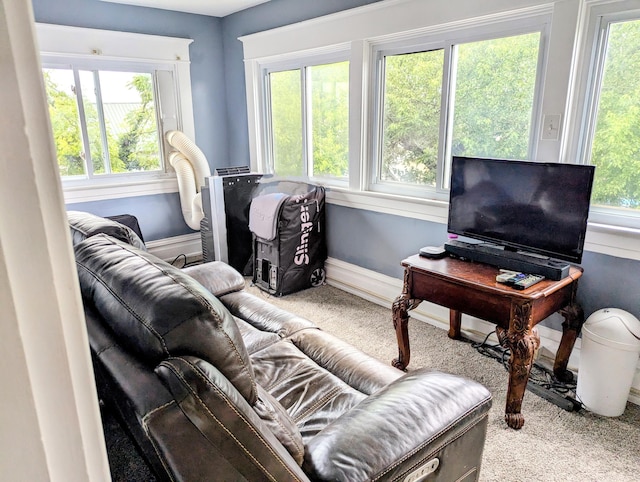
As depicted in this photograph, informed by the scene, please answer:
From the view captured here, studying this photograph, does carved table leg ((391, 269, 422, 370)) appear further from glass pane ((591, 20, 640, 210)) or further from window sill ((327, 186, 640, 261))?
glass pane ((591, 20, 640, 210))

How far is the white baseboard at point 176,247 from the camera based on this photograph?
4.38 m

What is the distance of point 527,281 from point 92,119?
12.2ft

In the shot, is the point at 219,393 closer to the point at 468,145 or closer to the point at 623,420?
the point at 623,420

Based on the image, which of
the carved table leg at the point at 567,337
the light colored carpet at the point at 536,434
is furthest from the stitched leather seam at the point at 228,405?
the carved table leg at the point at 567,337

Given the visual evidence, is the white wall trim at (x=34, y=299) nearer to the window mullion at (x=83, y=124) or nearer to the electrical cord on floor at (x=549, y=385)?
the electrical cord on floor at (x=549, y=385)

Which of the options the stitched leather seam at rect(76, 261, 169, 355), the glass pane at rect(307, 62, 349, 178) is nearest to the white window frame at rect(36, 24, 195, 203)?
the glass pane at rect(307, 62, 349, 178)

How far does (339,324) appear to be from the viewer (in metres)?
3.04

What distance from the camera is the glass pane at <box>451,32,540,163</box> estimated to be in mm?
2434

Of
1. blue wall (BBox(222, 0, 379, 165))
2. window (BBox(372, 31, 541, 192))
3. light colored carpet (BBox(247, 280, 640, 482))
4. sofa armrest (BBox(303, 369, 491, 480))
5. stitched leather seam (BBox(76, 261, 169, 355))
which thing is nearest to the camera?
stitched leather seam (BBox(76, 261, 169, 355))

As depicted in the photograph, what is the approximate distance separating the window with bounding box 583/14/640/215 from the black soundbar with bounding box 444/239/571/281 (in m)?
0.49

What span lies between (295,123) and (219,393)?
3.47 m

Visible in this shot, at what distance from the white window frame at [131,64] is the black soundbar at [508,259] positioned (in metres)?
3.04

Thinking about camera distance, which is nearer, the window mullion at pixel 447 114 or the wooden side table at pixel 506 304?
the wooden side table at pixel 506 304

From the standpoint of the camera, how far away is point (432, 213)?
288 cm
